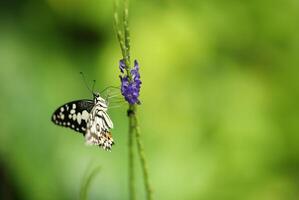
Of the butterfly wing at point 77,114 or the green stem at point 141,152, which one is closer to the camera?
the green stem at point 141,152

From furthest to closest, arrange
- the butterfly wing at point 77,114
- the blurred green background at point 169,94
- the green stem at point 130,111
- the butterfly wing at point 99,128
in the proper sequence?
the blurred green background at point 169,94 < the butterfly wing at point 77,114 < the butterfly wing at point 99,128 < the green stem at point 130,111

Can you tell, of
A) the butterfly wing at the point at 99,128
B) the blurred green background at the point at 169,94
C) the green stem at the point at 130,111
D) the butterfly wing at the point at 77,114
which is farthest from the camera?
the blurred green background at the point at 169,94

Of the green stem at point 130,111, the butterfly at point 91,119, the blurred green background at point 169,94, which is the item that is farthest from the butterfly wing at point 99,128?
the blurred green background at point 169,94

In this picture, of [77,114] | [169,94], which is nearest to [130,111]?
[77,114]

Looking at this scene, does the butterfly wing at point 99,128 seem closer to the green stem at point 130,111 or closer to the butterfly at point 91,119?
the butterfly at point 91,119

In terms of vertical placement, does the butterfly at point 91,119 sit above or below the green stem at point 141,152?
above

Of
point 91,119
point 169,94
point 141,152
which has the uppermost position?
point 169,94

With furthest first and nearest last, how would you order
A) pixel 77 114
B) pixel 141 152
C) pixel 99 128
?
pixel 77 114, pixel 99 128, pixel 141 152

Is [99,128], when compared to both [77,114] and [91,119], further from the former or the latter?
[77,114]
